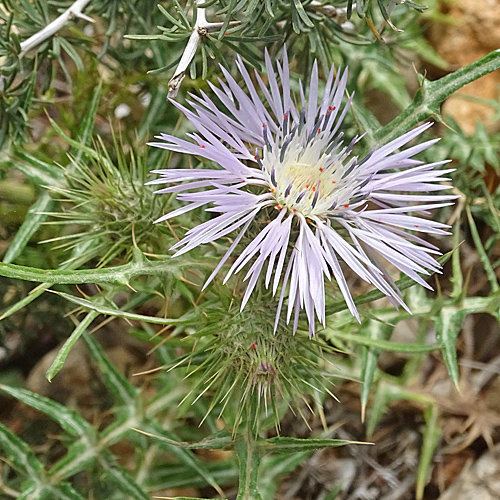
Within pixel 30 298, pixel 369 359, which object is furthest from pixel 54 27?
pixel 369 359

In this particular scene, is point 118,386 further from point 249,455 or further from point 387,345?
point 387,345

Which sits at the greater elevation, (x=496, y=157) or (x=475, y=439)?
(x=496, y=157)

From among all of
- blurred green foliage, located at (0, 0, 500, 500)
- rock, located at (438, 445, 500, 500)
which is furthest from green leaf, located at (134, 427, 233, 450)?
rock, located at (438, 445, 500, 500)

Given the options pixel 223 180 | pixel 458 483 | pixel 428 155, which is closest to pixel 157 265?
pixel 223 180

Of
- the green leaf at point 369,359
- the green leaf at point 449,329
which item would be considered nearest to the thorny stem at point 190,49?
the green leaf at point 369,359

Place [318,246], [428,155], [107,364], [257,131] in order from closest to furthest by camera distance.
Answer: [318,246]
[257,131]
[107,364]
[428,155]

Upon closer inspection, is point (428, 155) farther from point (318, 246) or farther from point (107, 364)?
point (107, 364)

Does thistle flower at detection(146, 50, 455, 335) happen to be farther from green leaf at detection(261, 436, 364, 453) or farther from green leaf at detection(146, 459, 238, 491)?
green leaf at detection(146, 459, 238, 491)
